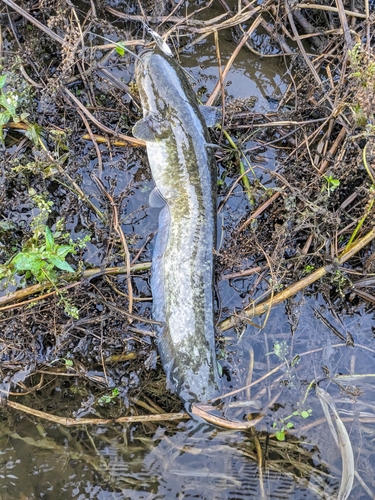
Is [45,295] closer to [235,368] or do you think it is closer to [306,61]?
[235,368]

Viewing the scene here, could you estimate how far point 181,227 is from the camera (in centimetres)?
306

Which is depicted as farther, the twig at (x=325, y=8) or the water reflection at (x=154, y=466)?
the twig at (x=325, y=8)

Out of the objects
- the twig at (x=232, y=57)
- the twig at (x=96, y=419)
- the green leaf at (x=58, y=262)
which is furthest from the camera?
the twig at (x=232, y=57)

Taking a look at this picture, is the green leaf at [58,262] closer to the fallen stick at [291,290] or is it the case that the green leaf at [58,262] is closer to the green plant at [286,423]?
the fallen stick at [291,290]

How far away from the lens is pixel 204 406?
2984 mm

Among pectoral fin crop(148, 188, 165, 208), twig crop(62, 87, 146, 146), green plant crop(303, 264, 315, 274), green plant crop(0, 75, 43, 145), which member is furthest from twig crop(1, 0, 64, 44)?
green plant crop(303, 264, 315, 274)

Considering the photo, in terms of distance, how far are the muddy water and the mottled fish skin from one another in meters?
0.27

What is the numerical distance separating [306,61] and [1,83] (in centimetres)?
252

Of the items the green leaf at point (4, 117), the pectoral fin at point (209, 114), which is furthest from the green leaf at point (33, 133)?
the pectoral fin at point (209, 114)

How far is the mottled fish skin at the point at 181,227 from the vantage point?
2975 mm

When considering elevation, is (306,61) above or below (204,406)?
above

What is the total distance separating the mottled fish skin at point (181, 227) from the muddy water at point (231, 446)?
272 millimetres

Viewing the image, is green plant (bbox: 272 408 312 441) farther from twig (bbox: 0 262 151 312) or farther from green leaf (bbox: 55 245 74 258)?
green leaf (bbox: 55 245 74 258)

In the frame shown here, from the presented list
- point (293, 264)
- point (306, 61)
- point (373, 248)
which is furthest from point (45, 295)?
point (306, 61)
